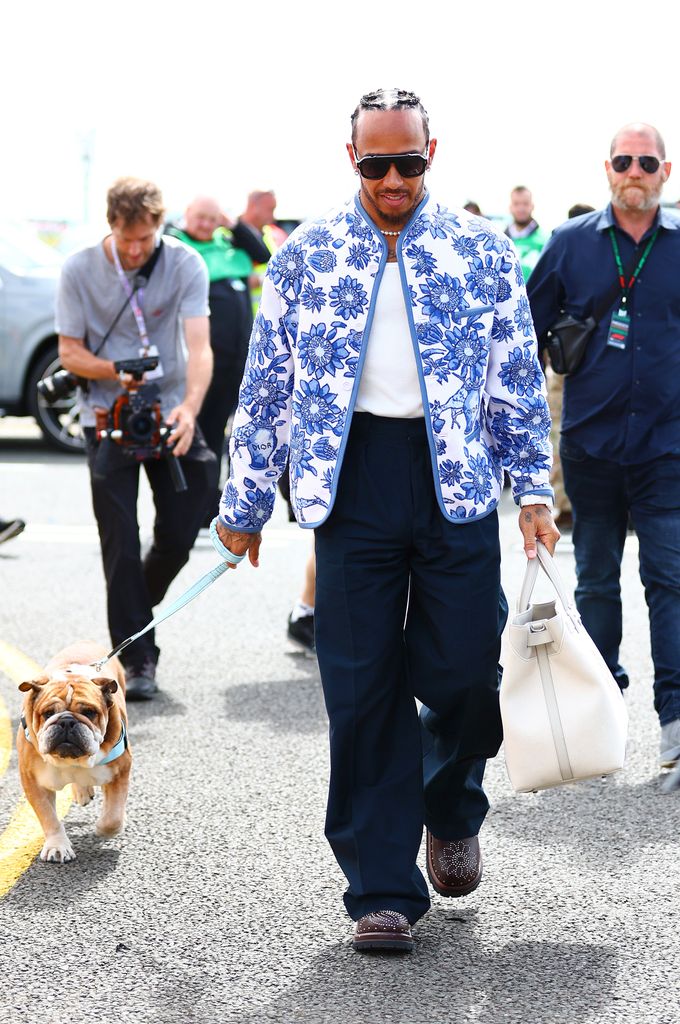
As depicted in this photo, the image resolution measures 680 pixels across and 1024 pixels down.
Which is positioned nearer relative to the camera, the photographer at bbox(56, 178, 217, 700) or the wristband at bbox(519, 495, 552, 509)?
the wristband at bbox(519, 495, 552, 509)

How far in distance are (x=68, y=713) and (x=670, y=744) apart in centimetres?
204

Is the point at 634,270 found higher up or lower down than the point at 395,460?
higher up

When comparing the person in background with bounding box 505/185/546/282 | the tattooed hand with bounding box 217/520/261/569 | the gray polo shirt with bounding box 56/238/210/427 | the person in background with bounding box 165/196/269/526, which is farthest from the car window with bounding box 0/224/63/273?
the tattooed hand with bounding box 217/520/261/569

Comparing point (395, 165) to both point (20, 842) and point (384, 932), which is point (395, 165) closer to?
point (384, 932)

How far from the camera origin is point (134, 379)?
6273mm

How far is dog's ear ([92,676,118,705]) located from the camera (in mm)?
4582

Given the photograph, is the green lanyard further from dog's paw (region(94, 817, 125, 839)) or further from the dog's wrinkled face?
dog's paw (region(94, 817, 125, 839))

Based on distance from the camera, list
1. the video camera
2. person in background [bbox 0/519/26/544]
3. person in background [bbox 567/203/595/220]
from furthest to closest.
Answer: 1. person in background [bbox 567/203/595/220]
2. person in background [bbox 0/519/26/544]
3. the video camera

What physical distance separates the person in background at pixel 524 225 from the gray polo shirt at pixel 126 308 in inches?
288

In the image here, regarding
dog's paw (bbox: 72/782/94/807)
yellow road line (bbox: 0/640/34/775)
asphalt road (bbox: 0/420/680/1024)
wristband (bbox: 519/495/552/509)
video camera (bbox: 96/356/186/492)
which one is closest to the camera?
asphalt road (bbox: 0/420/680/1024)

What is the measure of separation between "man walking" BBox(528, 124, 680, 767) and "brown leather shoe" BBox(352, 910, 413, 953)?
66.5 inches

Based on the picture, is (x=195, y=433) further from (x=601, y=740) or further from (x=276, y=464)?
(x=601, y=740)

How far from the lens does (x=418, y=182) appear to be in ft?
12.6

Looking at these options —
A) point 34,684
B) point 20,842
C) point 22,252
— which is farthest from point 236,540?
point 22,252
